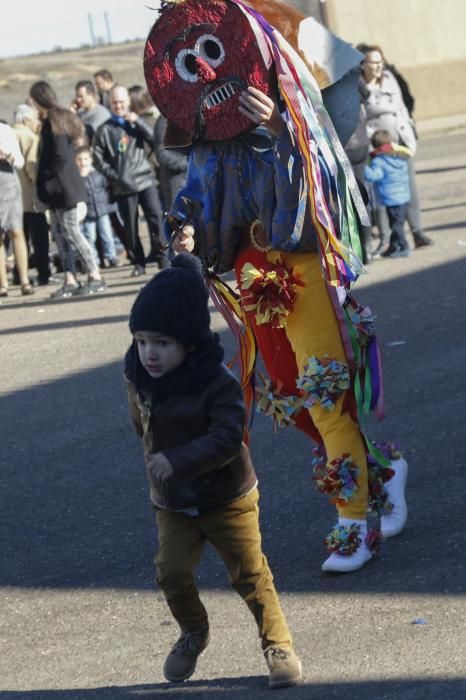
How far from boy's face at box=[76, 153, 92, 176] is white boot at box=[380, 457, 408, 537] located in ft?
28.0

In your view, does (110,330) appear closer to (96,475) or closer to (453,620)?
(96,475)

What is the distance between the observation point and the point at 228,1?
Answer: 4.79 meters

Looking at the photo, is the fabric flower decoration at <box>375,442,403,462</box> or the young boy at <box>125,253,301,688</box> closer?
the young boy at <box>125,253,301,688</box>

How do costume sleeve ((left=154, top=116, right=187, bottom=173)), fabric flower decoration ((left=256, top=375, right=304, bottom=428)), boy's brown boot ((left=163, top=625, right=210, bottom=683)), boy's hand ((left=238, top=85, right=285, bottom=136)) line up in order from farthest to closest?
costume sleeve ((left=154, top=116, right=187, bottom=173))
fabric flower decoration ((left=256, top=375, right=304, bottom=428))
boy's hand ((left=238, top=85, right=285, bottom=136))
boy's brown boot ((left=163, top=625, right=210, bottom=683))

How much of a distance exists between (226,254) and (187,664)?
1.53 metres

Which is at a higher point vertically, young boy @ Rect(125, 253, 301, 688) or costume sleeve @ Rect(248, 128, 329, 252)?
costume sleeve @ Rect(248, 128, 329, 252)

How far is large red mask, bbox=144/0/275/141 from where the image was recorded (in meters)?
4.79

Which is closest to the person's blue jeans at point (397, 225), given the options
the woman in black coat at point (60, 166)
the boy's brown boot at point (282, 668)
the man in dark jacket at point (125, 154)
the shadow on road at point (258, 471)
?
the man in dark jacket at point (125, 154)

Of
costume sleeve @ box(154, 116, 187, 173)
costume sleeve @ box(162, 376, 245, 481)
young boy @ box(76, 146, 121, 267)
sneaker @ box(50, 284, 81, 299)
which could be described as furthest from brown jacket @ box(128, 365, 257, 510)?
young boy @ box(76, 146, 121, 267)

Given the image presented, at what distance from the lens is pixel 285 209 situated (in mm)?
4832

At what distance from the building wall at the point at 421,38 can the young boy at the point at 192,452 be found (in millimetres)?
27820

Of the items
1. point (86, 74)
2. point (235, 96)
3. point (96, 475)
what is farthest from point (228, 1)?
point (86, 74)

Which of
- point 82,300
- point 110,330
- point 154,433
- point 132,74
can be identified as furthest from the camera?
point 132,74

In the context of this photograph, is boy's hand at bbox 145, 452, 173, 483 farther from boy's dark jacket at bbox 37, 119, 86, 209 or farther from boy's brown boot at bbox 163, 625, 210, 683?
boy's dark jacket at bbox 37, 119, 86, 209
